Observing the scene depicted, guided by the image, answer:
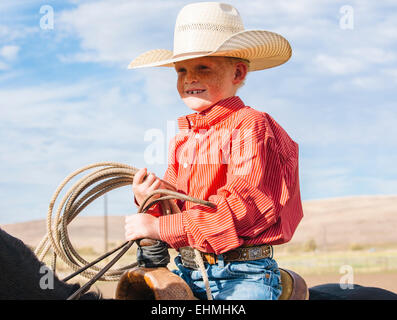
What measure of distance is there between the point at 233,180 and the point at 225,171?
8.7 inches

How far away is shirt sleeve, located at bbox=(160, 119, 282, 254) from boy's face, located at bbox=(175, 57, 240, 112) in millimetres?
376

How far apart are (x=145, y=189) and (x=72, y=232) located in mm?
→ 39229

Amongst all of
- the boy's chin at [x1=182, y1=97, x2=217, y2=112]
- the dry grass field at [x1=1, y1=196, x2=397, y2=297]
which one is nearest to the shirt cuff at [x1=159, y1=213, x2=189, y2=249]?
the boy's chin at [x1=182, y1=97, x2=217, y2=112]

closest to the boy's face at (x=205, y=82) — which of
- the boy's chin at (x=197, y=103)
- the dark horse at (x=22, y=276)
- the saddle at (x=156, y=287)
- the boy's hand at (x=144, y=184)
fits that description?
the boy's chin at (x=197, y=103)

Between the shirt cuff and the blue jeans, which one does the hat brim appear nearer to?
the shirt cuff

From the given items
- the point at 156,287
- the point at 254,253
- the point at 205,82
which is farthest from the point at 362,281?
the point at 156,287

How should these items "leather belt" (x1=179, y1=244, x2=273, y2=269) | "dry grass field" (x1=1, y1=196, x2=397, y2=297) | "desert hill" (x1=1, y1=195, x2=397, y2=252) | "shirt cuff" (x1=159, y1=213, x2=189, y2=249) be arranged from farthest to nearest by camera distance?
"desert hill" (x1=1, y1=195, x2=397, y2=252) < "dry grass field" (x1=1, y1=196, x2=397, y2=297) < "leather belt" (x1=179, y1=244, x2=273, y2=269) < "shirt cuff" (x1=159, y1=213, x2=189, y2=249)

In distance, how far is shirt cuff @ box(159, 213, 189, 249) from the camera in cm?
271

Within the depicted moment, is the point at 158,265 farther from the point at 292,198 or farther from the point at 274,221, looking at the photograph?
the point at 292,198

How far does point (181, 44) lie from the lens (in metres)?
3.20

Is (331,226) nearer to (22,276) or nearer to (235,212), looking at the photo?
(235,212)

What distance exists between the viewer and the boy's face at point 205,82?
122 inches

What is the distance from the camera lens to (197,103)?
3127mm
